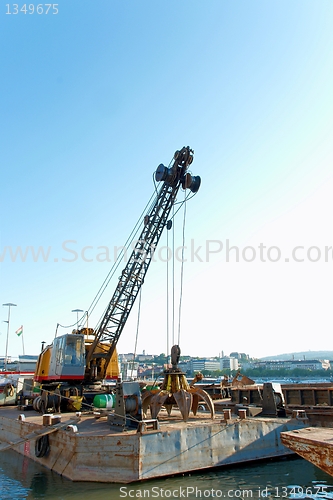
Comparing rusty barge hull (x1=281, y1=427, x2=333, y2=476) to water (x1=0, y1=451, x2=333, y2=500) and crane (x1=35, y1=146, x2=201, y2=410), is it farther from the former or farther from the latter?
crane (x1=35, y1=146, x2=201, y2=410)

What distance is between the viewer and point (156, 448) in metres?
12.4

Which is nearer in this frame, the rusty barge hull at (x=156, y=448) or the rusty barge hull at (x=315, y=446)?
the rusty barge hull at (x=315, y=446)

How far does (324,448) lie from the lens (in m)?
5.10

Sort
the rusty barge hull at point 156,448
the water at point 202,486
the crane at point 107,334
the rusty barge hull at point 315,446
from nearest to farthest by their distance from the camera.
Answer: the rusty barge hull at point 315,446 → the water at point 202,486 → the rusty barge hull at point 156,448 → the crane at point 107,334

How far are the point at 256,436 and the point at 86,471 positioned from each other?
6.44 m

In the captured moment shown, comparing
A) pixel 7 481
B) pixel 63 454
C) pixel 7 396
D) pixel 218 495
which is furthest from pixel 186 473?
pixel 7 396

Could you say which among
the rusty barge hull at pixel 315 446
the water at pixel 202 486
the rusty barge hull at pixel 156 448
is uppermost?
the rusty barge hull at pixel 315 446

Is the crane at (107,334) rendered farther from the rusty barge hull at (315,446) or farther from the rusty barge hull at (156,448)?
the rusty barge hull at (315,446)

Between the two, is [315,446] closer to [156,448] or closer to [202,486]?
[202,486]

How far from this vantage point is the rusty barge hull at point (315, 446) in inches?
199

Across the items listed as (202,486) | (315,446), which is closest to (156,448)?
(202,486)

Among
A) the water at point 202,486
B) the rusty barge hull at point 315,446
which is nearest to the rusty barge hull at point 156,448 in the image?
the water at point 202,486

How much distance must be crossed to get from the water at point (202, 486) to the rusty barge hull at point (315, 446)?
7.06m

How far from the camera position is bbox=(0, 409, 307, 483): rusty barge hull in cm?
1208
